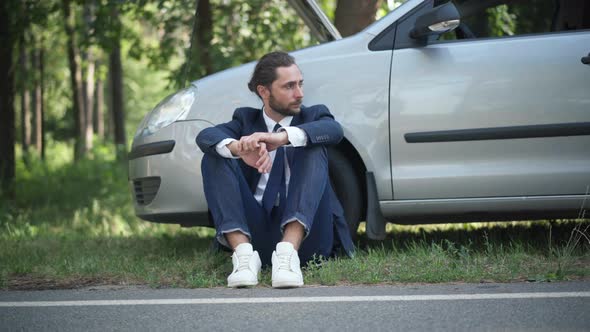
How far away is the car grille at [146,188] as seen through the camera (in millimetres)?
5234

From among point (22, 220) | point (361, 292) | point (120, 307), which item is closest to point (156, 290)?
point (120, 307)

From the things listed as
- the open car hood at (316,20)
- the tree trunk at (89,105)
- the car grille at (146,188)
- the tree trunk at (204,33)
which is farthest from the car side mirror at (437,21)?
the tree trunk at (89,105)

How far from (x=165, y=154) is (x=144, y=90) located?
42.1 m

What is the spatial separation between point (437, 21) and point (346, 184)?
1097 mm

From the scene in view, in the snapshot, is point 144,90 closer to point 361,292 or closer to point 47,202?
point 47,202

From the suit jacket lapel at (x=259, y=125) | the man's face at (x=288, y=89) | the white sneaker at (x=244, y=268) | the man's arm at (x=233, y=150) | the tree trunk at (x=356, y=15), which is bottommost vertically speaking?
the white sneaker at (x=244, y=268)

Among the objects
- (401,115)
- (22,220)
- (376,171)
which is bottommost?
(22,220)

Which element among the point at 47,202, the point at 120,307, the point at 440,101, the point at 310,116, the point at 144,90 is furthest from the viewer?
the point at 144,90

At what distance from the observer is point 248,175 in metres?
4.66

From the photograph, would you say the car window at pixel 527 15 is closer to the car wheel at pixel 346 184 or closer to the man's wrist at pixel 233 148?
the car wheel at pixel 346 184

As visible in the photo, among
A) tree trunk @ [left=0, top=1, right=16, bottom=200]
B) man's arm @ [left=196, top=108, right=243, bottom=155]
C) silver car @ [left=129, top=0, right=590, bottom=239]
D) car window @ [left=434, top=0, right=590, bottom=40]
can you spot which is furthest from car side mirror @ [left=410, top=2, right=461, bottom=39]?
tree trunk @ [left=0, top=1, right=16, bottom=200]

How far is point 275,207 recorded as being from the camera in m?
4.55

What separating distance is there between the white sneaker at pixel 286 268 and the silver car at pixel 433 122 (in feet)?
3.26

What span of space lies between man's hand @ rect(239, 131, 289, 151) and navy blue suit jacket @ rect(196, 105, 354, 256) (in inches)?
4.5
